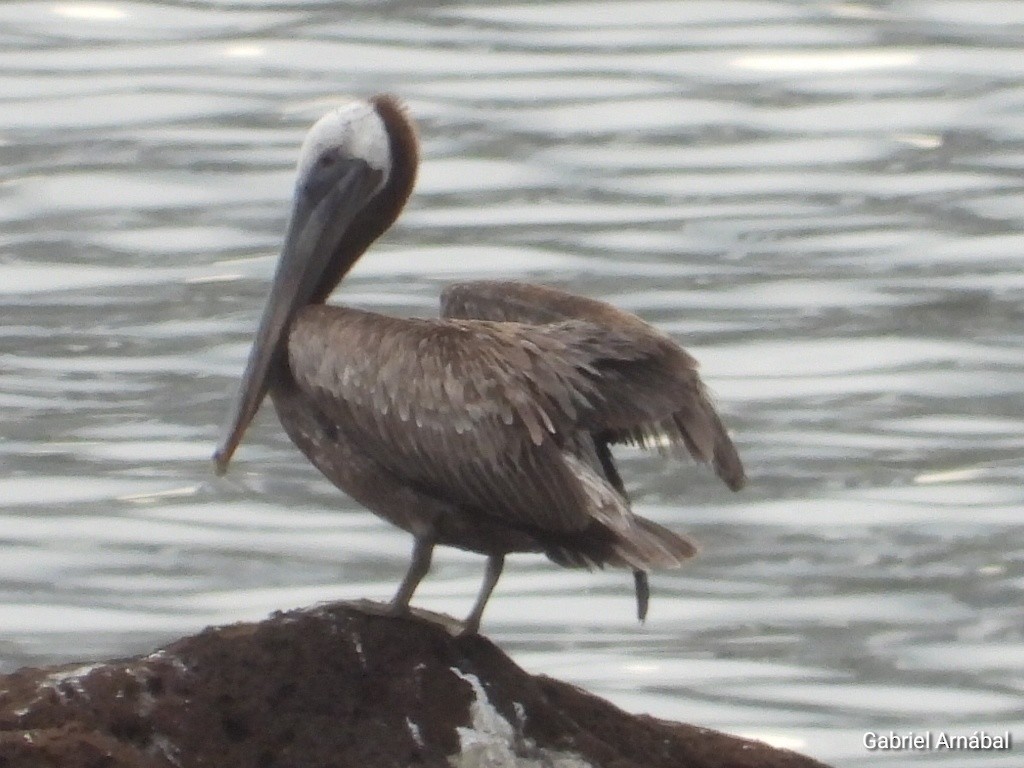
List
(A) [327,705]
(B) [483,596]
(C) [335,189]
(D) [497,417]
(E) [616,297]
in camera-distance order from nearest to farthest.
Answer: (A) [327,705] → (D) [497,417] → (B) [483,596] → (C) [335,189] → (E) [616,297]

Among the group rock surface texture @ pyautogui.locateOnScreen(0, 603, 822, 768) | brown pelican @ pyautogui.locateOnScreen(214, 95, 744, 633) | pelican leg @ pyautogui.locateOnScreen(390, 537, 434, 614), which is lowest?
rock surface texture @ pyautogui.locateOnScreen(0, 603, 822, 768)

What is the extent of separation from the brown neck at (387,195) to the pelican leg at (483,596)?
1.07 metres

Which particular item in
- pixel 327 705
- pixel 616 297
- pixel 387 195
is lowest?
pixel 616 297

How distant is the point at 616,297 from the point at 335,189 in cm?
650

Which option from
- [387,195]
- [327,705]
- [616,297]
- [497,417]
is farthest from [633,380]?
[616,297]

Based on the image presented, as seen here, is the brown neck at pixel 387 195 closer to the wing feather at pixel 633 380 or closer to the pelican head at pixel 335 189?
the pelican head at pixel 335 189

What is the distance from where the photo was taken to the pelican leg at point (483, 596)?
7090 mm

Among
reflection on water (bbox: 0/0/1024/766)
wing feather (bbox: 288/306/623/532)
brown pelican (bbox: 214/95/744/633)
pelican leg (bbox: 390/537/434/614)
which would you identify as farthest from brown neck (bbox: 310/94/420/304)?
reflection on water (bbox: 0/0/1024/766)

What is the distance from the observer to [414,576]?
288 inches

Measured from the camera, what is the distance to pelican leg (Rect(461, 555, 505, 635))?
279 inches

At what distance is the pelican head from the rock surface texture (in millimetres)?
1305

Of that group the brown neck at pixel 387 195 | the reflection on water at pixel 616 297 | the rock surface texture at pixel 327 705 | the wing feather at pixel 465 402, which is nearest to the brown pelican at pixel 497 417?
the wing feather at pixel 465 402

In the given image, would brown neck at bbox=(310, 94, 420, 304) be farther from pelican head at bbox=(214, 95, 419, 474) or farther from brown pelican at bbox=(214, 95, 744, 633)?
brown pelican at bbox=(214, 95, 744, 633)

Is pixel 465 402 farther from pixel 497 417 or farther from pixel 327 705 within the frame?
pixel 327 705
